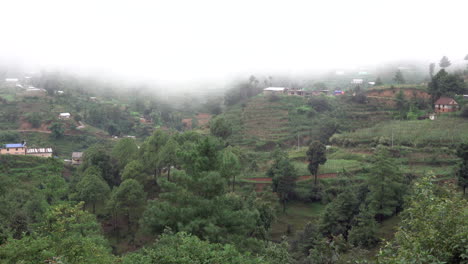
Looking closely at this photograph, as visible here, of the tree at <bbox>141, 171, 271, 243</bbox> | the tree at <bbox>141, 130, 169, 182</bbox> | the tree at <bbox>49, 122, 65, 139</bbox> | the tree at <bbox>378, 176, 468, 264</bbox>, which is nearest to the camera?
the tree at <bbox>378, 176, 468, 264</bbox>

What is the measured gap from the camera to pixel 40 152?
38.2 meters

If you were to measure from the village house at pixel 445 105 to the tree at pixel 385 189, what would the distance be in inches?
675

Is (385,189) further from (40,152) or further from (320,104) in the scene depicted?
(40,152)

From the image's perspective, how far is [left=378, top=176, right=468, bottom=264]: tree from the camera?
5277 mm

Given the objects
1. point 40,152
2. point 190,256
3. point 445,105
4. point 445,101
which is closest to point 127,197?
point 190,256

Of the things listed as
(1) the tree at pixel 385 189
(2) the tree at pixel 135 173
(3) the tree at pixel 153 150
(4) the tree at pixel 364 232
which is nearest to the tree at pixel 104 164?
(3) the tree at pixel 153 150

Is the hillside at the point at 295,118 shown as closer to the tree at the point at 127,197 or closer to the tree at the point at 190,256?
the tree at the point at 127,197

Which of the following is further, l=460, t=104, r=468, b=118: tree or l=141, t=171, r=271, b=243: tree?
l=460, t=104, r=468, b=118: tree

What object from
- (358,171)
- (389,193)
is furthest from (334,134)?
(389,193)

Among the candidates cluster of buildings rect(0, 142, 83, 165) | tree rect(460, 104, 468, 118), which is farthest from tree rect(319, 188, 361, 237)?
cluster of buildings rect(0, 142, 83, 165)

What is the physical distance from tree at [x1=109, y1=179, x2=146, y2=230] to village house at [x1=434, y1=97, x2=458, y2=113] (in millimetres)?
28204

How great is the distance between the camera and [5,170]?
32.0 meters

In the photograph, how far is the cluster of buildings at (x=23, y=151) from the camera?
122 feet

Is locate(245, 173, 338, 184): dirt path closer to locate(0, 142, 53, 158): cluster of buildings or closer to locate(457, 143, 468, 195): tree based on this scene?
locate(457, 143, 468, 195): tree
